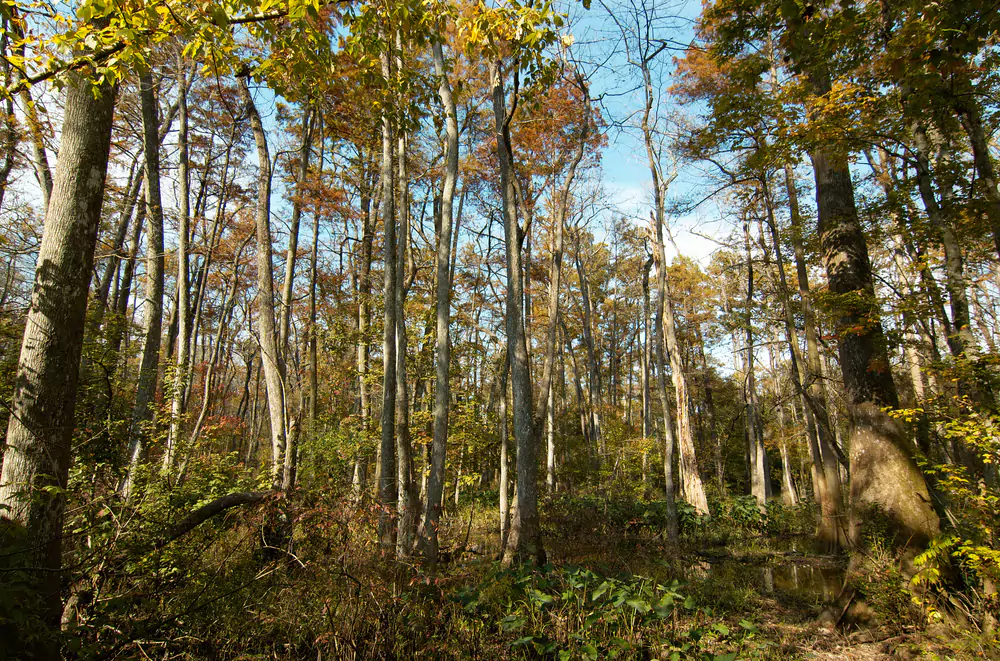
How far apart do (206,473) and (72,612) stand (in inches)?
123

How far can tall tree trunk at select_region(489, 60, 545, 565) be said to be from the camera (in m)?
6.53

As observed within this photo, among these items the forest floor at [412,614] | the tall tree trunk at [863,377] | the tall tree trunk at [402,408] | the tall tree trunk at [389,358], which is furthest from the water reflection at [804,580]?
the tall tree trunk at [389,358]

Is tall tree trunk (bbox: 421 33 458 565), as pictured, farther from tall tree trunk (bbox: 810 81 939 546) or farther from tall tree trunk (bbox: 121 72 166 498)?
tall tree trunk (bbox: 810 81 939 546)

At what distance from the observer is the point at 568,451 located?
1939 cm

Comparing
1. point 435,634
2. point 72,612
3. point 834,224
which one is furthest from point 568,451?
point 72,612

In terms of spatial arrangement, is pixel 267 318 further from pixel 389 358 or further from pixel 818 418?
pixel 818 418

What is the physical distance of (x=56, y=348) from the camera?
2.64m

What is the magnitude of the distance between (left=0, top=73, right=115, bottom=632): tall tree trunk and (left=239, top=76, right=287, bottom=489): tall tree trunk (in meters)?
2.82

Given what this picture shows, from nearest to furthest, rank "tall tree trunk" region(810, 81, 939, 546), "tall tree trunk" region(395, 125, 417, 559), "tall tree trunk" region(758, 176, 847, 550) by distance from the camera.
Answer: "tall tree trunk" region(810, 81, 939, 546) → "tall tree trunk" region(395, 125, 417, 559) → "tall tree trunk" region(758, 176, 847, 550)

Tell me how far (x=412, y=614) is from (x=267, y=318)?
490 cm

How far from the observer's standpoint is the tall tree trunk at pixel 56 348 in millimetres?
2482

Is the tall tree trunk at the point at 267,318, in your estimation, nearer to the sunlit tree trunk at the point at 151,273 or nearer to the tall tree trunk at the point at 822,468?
the sunlit tree trunk at the point at 151,273

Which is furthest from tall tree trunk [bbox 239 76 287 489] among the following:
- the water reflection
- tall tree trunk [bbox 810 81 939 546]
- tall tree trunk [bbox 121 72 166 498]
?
the water reflection

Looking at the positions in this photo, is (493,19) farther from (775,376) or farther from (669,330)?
(775,376)
